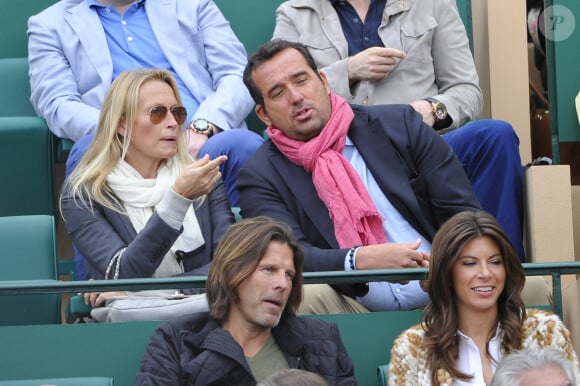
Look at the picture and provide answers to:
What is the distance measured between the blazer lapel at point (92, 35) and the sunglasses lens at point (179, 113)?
102 centimetres

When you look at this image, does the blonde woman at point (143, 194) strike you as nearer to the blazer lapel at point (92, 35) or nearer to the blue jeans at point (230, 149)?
the blue jeans at point (230, 149)

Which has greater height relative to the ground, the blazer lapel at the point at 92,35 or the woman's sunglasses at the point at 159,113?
the blazer lapel at the point at 92,35

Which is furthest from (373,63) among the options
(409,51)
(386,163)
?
(386,163)

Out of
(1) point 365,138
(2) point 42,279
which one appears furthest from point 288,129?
(2) point 42,279

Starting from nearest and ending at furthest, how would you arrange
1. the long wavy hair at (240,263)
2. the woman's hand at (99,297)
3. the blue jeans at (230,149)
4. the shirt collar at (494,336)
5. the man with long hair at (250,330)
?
the man with long hair at (250,330), the long wavy hair at (240,263), the shirt collar at (494,336), the woman's hand at (99,297), the blue jeans at (230,149)

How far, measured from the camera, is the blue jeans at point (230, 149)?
5.80 meters

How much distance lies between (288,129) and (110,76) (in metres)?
1.23

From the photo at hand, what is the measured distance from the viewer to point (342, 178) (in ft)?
16.9

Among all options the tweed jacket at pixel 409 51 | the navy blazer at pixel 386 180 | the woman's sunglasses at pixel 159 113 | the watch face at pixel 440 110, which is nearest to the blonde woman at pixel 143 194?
the woman's sunglasses at pixel 159 113

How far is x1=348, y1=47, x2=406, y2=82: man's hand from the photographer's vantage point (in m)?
6.04

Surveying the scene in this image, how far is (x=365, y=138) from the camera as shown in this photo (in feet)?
17.5

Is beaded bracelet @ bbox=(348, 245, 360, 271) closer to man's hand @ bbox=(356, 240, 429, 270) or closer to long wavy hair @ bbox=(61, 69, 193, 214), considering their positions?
man's hand @ bbox=(356, 240, 429, 270)

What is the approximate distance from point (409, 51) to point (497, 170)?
0.80 metres

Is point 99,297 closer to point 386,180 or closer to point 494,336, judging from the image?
point 386,180
